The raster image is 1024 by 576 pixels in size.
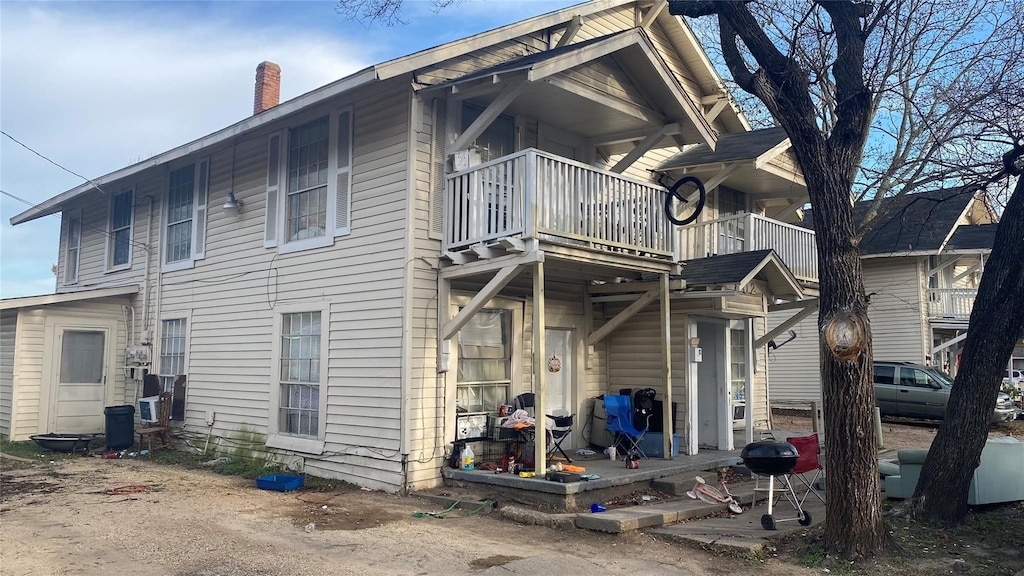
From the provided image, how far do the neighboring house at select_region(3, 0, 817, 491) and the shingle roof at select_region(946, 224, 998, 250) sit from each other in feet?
41.7

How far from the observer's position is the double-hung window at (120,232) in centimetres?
1523

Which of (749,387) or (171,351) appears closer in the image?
(749,387)

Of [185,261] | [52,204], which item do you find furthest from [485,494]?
[52,204]

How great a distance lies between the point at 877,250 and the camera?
23922 millimetres

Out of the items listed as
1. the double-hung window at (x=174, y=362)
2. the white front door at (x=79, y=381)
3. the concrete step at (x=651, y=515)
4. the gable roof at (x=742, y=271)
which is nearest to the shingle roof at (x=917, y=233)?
the gable roof at (x=742, y=271)

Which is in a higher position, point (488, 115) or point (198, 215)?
point (488, 115)

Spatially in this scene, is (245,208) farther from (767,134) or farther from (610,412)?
(767,134)

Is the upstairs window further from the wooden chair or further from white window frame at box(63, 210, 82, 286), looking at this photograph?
white window frame at box(63, 210, 82, 286)

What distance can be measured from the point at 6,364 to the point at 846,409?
1408 cm

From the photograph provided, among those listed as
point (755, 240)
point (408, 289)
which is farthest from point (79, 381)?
point (755, 240)

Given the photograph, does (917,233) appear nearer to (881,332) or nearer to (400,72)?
(881,332)

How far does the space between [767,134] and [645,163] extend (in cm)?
224

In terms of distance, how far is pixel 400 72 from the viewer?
9211 mm

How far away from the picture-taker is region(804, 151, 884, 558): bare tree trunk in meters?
6.50
